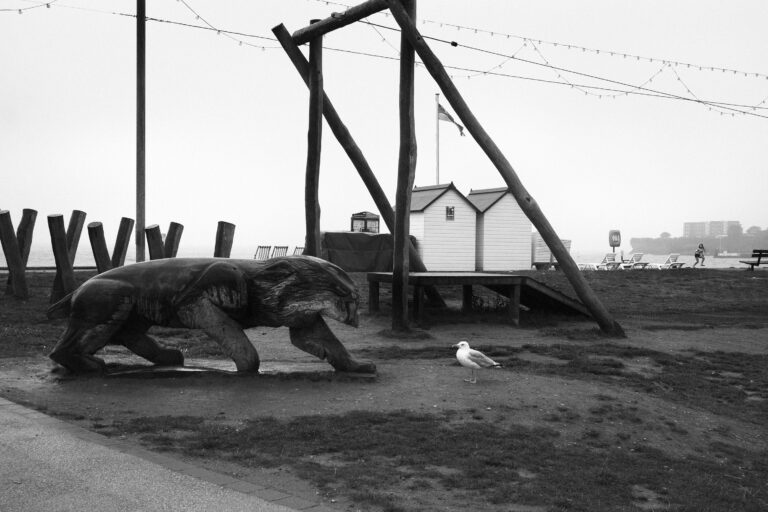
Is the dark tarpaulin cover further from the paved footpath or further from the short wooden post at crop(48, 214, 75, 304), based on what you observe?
the paved footpath

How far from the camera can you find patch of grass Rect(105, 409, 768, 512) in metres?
5.85

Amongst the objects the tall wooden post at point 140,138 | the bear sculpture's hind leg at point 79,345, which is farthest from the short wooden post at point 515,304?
the bear sculpture's hind leg at point 79,345

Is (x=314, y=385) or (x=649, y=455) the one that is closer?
(x=649, y=455)

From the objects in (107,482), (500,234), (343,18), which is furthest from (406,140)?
(500,234)

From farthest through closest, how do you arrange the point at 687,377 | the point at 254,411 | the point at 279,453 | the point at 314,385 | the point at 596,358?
the point at 596,358 < the point at 687,377 < the point at 314,385 < the point at 254,411 < the point at 279,453

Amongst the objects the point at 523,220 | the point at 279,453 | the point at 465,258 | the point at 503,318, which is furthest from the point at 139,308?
the point at 523,220

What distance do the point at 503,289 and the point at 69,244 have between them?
10.0m

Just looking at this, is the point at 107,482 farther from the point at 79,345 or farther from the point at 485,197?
the point at 485,197

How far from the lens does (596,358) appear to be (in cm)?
1226

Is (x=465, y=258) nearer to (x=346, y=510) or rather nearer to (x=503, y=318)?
(x=503, y=318)

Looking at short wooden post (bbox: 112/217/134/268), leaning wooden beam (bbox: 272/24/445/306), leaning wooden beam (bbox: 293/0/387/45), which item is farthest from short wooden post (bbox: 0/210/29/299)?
leaning wooden beam (bbox: 293/0/387/45)

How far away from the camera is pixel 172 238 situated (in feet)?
57.1

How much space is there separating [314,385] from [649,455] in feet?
12.9

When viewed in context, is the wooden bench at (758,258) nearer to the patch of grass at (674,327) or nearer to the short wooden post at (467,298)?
the patch of grass at (674,327)
